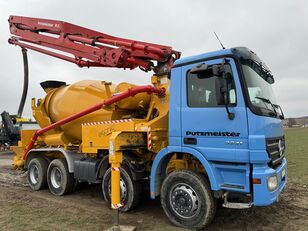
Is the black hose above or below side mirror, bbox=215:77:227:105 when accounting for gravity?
above

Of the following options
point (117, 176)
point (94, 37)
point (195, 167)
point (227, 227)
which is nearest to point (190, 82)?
point (195, 167)

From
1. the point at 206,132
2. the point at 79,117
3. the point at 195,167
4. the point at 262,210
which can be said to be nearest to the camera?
the point at 206,132

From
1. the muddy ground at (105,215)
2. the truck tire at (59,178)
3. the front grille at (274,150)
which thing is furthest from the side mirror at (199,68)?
the truck tire at (59,178)

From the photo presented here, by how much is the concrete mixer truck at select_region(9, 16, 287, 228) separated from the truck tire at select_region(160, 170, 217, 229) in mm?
16

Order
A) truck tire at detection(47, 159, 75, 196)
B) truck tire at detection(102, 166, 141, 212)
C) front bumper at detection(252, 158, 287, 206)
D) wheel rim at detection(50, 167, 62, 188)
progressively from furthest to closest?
1. wheel rim at detection(50, 167, 62, 188)
2. truck tire at detection(47, 159, 75, 196)
3. truck tire at detection(102, 166, 141, 212)
4. front bumper at detection(252, 158, 287, 206)

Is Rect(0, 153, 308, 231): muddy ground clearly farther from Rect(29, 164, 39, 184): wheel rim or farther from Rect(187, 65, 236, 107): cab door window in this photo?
Rect(187, 65, 236, 107): cab door window

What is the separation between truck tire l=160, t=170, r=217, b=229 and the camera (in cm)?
501

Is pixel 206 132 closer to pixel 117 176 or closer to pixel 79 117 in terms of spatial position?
pixel 117 176

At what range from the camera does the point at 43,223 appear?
223 inches

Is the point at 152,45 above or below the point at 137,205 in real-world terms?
above

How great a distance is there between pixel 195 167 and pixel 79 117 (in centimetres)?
322

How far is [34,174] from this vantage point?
912cm

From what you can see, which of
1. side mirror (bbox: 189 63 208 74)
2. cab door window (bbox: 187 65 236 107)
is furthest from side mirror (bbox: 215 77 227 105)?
side mirror (bbox: 189 63 208 74)

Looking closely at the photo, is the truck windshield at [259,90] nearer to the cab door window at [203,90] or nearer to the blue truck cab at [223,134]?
the blue truck cab at [223,134]
